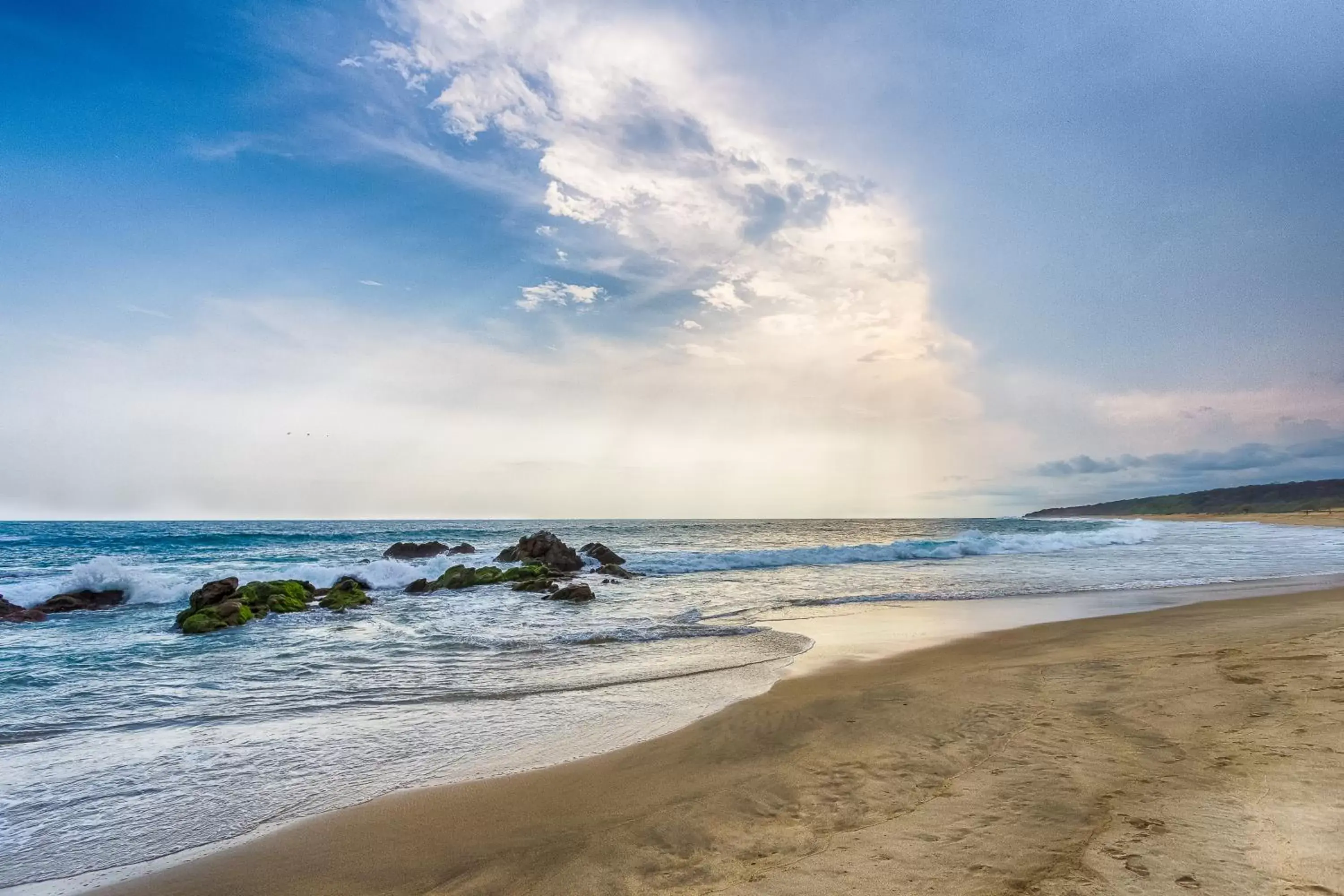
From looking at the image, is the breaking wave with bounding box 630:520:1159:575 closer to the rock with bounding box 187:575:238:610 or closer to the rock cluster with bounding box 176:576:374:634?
the rock cluster with bounding box 176:576:374:634

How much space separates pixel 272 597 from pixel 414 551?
2091cm

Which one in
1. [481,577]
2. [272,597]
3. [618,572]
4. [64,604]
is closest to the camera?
[272,597]

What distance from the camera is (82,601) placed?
19547 millimetres

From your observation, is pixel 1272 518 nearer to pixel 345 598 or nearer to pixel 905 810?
pixel 345 598

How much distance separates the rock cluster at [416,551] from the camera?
38.1 metres

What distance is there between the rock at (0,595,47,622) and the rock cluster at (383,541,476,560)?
19.0 meters

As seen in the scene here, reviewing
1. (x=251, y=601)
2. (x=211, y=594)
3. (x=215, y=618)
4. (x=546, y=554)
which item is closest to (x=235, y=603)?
(x=215, y=618)

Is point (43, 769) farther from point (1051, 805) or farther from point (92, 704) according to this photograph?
point (1051, 805)

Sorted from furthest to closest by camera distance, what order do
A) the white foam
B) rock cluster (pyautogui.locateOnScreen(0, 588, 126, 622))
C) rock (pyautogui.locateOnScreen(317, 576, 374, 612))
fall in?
the white foam
rock (pyautogui.locateOnScreen(317, 576, 374, 612))
rock cluster (pyautogui.locateOnScreen(0, 588, 126, 622))

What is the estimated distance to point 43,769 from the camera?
20.3ft

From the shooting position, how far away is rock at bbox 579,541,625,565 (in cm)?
3127

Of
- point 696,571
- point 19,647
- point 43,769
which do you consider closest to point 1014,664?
point 43,769

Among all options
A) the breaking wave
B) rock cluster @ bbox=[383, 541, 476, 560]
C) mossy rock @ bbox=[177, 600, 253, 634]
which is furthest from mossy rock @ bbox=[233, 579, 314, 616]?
rock cluster @ bbox=[383, 541, 476, 560]

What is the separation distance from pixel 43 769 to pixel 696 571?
25.0 m
